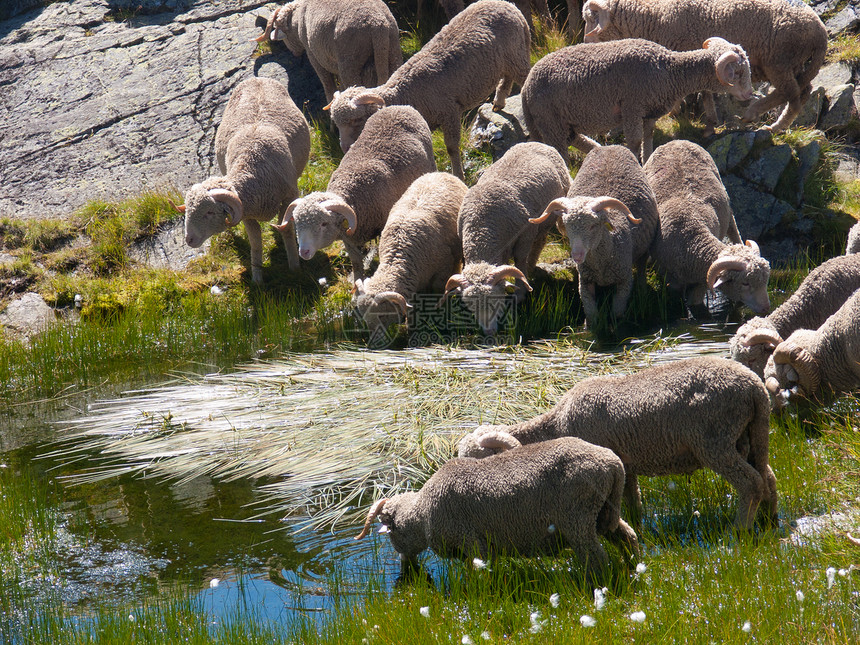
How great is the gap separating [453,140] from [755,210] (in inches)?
151

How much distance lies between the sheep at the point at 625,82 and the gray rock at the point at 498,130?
111cm

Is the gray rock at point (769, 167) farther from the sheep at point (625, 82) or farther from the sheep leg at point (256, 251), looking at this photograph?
the sheep leg at point (256, 251)

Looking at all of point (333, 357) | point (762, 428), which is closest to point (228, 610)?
point (762, 428)

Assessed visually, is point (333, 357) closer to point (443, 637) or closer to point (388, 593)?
point (388, 593)

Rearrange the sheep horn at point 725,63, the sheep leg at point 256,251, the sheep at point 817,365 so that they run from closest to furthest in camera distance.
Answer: the sheep at point 817,365 → the sheep horn at point 725,63 → the sheep leg at point 256,251

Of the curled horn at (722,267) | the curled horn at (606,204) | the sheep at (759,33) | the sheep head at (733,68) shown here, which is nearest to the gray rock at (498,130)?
the sheep at (759,33)

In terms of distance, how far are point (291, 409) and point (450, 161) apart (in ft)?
19.4

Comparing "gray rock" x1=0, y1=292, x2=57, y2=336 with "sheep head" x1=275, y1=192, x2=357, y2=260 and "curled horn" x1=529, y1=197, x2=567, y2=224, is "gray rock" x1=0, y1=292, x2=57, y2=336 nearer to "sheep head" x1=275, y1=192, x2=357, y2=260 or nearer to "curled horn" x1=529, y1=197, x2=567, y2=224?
"sheep head" x1=275, y1=192, x2=357, y2=260

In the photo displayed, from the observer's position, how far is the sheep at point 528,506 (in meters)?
4.26

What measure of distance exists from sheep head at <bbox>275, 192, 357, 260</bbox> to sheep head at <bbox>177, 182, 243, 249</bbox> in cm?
75

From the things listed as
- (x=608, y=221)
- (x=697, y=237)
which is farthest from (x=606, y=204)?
(x=697, y=237)

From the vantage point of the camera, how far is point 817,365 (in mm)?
5938

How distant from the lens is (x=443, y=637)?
13.1ft

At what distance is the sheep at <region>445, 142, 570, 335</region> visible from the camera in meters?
7.98
